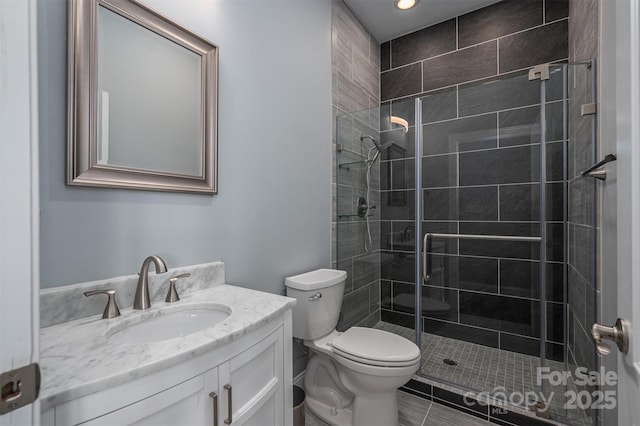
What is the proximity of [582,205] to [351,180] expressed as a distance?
1.37 meters

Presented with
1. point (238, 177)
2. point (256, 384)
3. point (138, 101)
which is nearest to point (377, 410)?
point (256, 384)

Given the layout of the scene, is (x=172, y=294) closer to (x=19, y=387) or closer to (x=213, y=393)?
(x=213, y=393)

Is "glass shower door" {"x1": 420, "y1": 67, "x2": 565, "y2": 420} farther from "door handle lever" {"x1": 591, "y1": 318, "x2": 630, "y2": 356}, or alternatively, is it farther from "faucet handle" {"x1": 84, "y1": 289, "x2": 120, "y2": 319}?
"faucet handle" {"x1": 84, "y1": 289, "x2": 120, "y2": 319}

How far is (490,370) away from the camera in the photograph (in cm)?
187

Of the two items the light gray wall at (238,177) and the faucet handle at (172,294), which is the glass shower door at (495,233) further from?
the faucet handle at (172,294)

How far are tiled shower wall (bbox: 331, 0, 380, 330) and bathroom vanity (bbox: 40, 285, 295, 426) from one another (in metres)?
1.16

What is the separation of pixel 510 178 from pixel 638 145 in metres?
1.74

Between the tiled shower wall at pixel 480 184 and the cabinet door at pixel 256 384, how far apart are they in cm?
146

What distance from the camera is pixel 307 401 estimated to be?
1.64 meters

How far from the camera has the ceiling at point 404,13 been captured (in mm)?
2217

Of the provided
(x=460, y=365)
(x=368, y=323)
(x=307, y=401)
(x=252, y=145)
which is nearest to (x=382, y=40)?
(x=252, y=145)

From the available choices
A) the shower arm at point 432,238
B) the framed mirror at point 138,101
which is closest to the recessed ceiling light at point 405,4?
the framed mirror at point 138,101

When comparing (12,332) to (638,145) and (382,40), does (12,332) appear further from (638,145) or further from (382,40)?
Answer: (382,40)

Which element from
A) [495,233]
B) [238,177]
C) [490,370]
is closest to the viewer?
[238,177]
